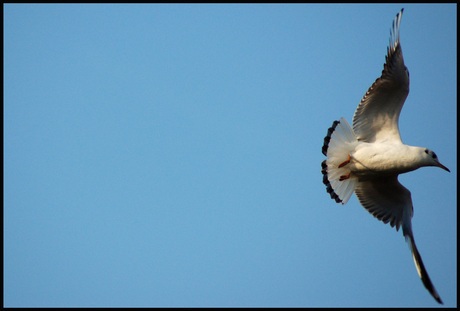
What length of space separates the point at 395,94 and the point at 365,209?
83.1 inches

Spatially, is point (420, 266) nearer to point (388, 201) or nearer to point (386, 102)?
point (388, 201)

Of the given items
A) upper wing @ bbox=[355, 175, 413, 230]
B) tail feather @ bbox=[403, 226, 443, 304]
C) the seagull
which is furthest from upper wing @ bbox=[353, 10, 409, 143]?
tail feather @ bbox=[403, 226, 443, 304]

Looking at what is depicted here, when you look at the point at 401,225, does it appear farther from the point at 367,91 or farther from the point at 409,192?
the point at 367,91

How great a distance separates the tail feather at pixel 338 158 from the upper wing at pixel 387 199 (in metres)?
0.39

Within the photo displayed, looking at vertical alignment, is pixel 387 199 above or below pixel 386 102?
below

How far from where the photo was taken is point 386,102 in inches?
335

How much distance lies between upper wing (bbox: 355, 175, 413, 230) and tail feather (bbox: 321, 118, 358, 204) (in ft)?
1.27

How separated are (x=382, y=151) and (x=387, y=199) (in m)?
1.23

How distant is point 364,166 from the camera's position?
873 centimetres

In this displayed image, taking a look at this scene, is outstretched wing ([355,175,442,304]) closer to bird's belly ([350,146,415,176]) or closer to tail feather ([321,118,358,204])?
tail feather ([321,118,358,204])

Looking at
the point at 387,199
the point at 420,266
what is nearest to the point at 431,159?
the point at 387,199

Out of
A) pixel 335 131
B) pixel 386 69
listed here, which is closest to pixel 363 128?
pixel 335 131

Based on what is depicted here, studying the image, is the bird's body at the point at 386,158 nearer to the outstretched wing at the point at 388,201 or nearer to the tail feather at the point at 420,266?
the outstretched wing at the point at 388,201

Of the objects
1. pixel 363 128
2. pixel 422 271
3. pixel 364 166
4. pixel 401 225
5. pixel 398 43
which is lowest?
pixel 422 271
